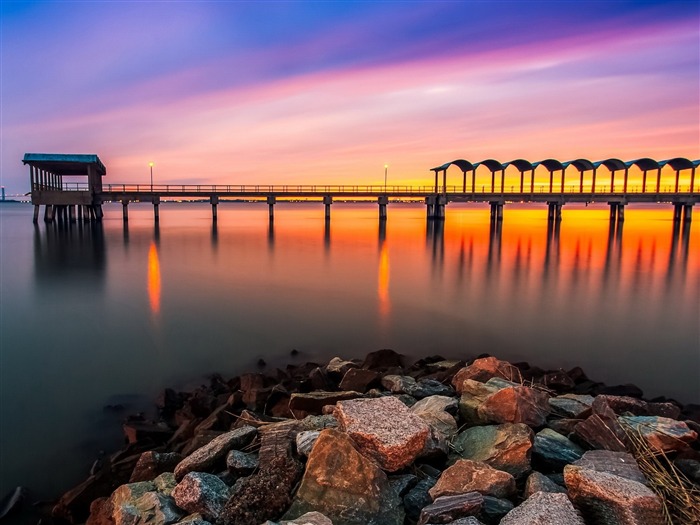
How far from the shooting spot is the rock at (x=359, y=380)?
6852 mm

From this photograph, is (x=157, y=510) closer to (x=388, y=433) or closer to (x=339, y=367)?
(x=388, y=433)

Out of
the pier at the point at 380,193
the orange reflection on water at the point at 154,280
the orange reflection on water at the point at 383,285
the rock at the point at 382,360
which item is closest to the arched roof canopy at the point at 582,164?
the pier at the point at 380,193

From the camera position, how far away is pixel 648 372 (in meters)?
9.58

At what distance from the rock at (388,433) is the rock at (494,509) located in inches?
27.5

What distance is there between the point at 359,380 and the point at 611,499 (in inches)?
157

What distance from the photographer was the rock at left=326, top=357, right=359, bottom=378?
825 centimetres

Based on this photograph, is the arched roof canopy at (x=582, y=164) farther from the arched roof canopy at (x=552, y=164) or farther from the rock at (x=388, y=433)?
the rock at (x=388, y=433)

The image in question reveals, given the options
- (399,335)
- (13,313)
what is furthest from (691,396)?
(13,313)

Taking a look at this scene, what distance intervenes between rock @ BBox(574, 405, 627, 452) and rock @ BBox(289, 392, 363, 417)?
2494mm

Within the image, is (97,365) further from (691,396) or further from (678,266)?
(678,266)

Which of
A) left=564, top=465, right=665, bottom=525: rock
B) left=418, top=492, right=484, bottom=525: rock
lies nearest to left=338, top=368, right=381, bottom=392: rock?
left=418, top=492, right=484, bottom=525: rock

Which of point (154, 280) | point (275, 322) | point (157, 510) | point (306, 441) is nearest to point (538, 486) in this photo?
point (306, 441)

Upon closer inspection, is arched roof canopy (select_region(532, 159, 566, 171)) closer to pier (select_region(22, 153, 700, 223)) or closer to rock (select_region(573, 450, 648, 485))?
pier (select_region(22, 153, 700, 223))

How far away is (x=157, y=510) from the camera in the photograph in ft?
13.1
